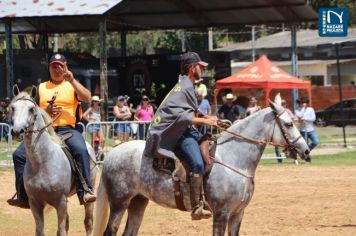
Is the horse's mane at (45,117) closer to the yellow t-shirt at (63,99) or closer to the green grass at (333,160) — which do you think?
the yellow t-shirt at (63,99)

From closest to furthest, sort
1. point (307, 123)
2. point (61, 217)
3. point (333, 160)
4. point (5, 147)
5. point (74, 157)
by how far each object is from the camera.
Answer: point (61, 217) < point (74, 157) < point (5, 147) < point (333, 160) < point (307, 123)

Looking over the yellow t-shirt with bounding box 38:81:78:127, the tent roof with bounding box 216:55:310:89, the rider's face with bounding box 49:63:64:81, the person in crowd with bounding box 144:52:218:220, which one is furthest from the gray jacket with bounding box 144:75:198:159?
the tent roof with bounding box 216:55:310:89

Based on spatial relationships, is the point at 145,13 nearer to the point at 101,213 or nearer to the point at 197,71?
the point at 101,213

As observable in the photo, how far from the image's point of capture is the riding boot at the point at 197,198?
33.9ft

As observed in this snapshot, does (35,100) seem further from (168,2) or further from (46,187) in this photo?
(168,2)

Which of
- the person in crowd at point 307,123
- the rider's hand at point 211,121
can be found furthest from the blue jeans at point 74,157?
the person in crowd at point 307,123

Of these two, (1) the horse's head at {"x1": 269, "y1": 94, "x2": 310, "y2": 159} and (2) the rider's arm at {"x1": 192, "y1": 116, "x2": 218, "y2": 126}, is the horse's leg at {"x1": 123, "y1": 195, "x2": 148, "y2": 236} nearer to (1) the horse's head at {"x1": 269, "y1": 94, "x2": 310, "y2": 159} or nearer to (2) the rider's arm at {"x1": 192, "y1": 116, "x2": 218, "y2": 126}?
(2) the rider's arm at {"x1": 192, "y1": 116, "x2": 218, "y2": 126}

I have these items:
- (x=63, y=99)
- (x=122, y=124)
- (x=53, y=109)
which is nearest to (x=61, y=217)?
(x=53, y=109)

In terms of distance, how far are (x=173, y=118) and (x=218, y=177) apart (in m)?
0.90

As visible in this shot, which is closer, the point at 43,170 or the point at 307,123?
the point at 43,170

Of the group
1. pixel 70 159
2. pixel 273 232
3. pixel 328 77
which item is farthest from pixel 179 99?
pixel 328 77

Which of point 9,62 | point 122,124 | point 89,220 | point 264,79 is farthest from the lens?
point 9,62

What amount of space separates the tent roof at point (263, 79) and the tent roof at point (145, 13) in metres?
4.45

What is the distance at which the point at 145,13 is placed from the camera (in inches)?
1563
